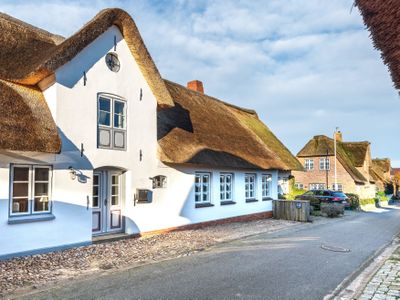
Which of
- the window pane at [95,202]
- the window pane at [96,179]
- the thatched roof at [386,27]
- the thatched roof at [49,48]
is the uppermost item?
the thatched roof at [49,48]

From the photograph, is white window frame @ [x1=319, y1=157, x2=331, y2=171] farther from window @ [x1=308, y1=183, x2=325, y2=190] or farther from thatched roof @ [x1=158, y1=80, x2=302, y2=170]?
thatched roof @ [x1=158, y1=80, x2=302, y2=170]

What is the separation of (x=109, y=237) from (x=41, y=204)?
98.7 inches

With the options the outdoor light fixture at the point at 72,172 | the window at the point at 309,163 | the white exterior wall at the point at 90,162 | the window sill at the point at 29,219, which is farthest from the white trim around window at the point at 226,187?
the window at the point at 309,163

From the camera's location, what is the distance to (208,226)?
15266 mm

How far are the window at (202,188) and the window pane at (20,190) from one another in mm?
7253

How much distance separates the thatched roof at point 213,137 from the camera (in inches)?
545

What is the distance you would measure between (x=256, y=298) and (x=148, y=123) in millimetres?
8016

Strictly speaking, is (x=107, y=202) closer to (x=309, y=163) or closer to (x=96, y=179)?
(x=96, y=179)

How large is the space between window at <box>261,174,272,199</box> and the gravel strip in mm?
6907

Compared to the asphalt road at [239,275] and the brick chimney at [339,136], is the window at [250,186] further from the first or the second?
the brick chimney at [339,136]

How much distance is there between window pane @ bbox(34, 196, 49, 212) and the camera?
9.41 meters

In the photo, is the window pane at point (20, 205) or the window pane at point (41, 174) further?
the window pane at point (41, 174)

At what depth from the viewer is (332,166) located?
1651 inches

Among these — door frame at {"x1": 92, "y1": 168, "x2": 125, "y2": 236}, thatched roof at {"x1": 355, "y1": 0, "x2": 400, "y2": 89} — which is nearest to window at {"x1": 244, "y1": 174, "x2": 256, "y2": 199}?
door frame at {"x1": 92, "y1": 168, "x2": 125, "y2": 236}
